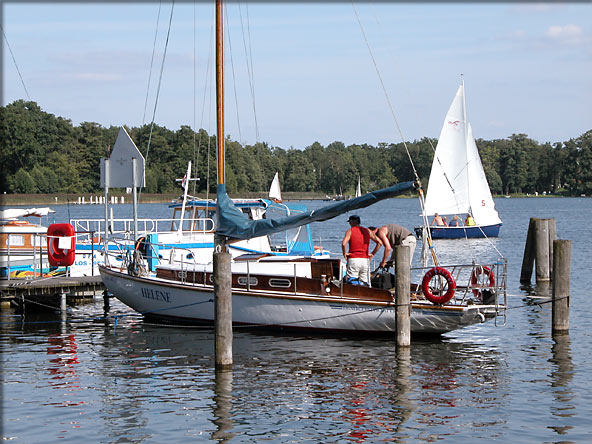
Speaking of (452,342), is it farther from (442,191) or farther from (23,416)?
(442,191)

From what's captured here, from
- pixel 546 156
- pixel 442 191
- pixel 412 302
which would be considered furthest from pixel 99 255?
pixel 546 156

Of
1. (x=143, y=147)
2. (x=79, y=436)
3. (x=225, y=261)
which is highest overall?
(x=143, y=147)

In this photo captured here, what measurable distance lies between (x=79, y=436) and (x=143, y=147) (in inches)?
5106

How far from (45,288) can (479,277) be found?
11587mm

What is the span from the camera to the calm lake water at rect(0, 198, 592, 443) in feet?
43.0

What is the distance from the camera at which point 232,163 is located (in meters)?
133

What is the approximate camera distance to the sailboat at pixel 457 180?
53.8 metres

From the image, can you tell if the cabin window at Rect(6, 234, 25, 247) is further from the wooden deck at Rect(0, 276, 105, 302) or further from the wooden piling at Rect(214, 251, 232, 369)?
the wooden piling at Rect(214, 251, 232, 369)

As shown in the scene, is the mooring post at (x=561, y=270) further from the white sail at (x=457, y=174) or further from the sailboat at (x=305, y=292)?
the white sail at (x=457, y=174)

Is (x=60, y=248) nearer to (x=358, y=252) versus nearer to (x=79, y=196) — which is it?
(x=358, y=252)

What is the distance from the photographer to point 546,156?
188125mm

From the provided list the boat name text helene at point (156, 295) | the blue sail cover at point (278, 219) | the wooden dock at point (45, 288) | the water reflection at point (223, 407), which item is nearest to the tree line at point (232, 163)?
the wooden dock at point (45, 288)

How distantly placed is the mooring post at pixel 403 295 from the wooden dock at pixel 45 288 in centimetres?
1011

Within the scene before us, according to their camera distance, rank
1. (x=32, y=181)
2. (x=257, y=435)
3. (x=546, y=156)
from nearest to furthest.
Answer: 1. (x=257, y=435)
2. (x=32, y=181)
3. (x=546, y=156)
